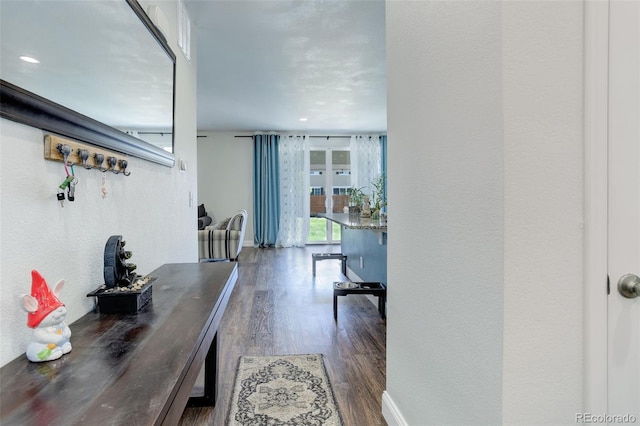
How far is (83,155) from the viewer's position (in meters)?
1.09

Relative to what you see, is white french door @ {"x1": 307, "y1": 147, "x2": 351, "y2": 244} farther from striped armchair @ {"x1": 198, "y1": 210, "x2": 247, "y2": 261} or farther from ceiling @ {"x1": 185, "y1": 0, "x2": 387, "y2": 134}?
striped armchair @ {"x1": 198, "y1": 210, "x2": 247, "y2": 261}

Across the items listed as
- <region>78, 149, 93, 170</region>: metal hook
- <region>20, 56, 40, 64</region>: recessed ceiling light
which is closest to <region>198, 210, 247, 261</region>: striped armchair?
<region>78, 149, 93, 170</region>: metal hook

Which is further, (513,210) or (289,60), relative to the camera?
(289,60)

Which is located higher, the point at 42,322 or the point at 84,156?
the point at 84,156

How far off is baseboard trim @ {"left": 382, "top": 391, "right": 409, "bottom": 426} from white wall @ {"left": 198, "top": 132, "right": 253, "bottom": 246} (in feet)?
A: 20.7

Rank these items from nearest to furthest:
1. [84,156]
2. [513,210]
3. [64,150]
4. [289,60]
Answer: [513,210]
[64,150]
[84,156]
[289,60]

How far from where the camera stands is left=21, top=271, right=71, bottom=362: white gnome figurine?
788 mm

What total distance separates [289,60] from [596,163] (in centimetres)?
340

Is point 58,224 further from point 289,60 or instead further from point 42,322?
point 289,60

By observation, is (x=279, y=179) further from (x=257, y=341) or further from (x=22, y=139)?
(x=22, y=139)


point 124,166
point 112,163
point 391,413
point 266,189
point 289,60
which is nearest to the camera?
point 112,163

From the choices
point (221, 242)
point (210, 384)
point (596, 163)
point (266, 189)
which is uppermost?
point (266, 189)

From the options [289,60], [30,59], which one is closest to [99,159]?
[30,59]

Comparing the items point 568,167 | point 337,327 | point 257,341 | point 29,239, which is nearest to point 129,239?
point 29,239
